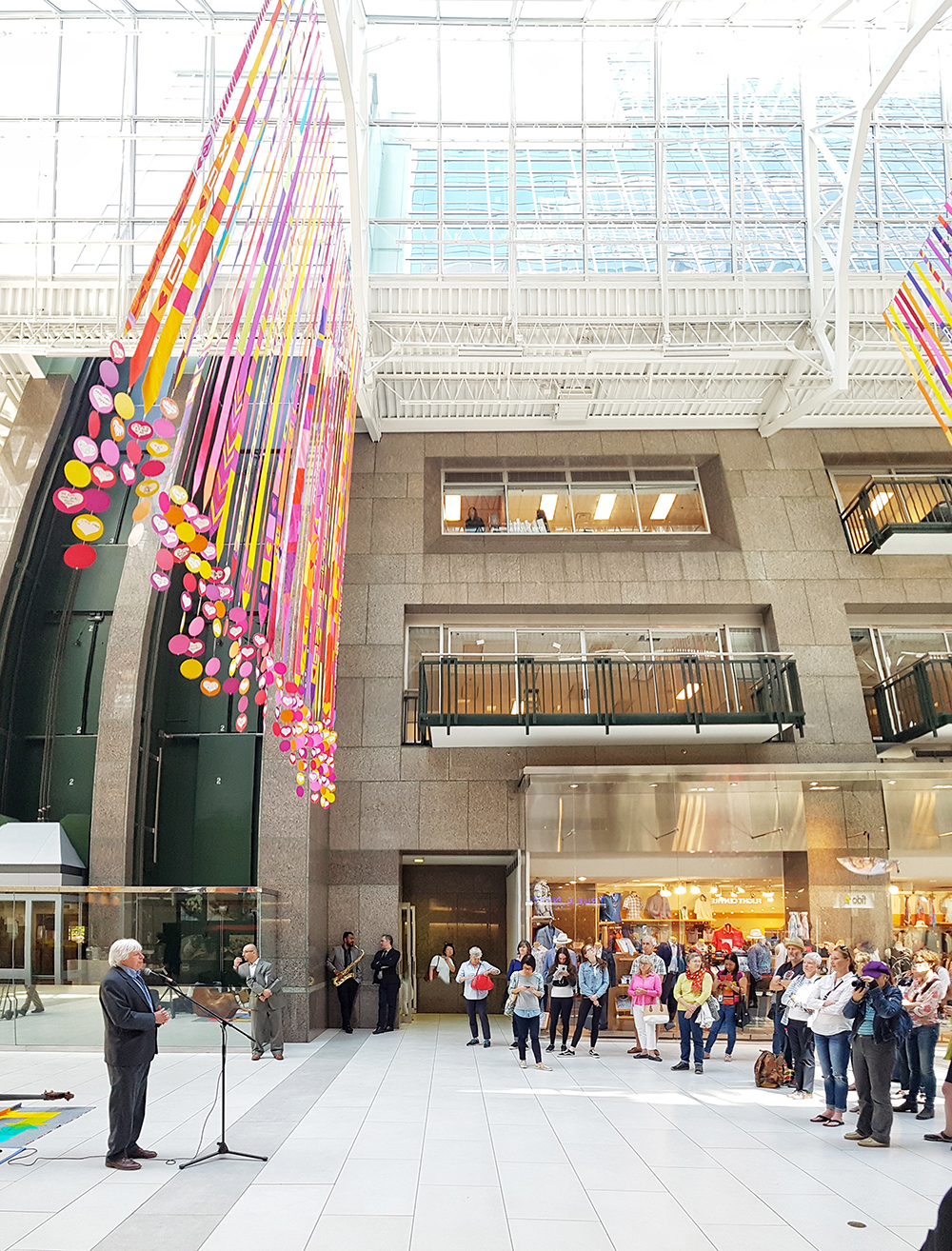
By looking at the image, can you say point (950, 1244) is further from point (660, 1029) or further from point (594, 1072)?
point (660, 1029)

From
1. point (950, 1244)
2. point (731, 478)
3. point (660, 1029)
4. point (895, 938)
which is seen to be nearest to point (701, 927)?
point (660, 1029)

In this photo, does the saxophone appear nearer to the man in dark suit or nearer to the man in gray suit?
the man in gray suit

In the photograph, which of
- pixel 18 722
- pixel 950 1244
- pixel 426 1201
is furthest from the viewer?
pixel 18 722

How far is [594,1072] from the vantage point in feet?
41.0

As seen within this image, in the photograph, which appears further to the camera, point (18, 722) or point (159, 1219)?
point (18, 722)

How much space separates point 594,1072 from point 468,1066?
170 cm

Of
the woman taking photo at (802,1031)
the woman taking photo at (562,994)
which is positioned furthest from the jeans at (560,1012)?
the woman taking photo at (802,1031)

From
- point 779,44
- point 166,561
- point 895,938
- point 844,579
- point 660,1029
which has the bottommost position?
point 660,1029

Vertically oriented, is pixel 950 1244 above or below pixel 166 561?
below

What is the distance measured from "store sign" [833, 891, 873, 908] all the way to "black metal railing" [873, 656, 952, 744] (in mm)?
3413

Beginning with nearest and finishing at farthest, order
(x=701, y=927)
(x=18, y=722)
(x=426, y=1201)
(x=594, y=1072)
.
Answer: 1. (x=426, y=1201)
2. (x=594, y=1072)
3. (x=701, y=927)
4. (x=18, y=722)

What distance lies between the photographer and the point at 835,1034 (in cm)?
934

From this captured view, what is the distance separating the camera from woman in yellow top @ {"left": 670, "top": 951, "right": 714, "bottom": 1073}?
1270 centimetres

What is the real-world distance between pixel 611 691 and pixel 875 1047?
34.8 ft
